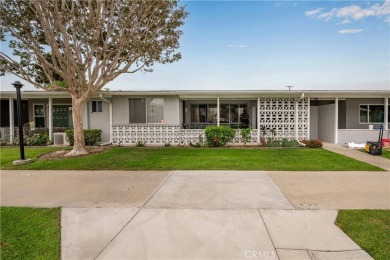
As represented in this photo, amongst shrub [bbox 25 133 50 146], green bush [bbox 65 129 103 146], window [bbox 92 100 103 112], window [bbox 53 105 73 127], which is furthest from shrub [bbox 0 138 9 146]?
window [bbox 92 100 103 112]

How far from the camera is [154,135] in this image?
41.9ft

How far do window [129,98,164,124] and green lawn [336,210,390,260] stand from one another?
10.7 m

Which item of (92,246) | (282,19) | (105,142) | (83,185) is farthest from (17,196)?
(282,19)

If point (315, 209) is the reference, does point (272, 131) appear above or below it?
above

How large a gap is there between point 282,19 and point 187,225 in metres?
11.5

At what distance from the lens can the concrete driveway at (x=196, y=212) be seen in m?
2.73

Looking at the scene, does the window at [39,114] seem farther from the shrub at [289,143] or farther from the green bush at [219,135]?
the shrub at [289,143]

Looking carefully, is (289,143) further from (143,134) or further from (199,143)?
(143,134)

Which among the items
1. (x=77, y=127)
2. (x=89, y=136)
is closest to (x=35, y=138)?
(x=89, y=136)

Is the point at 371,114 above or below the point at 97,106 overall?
below

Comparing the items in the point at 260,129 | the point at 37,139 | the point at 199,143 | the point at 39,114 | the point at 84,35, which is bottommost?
the point at 199,143

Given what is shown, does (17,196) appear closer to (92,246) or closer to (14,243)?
(14,243)

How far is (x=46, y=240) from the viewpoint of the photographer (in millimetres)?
2949

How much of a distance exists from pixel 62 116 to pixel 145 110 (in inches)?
223
